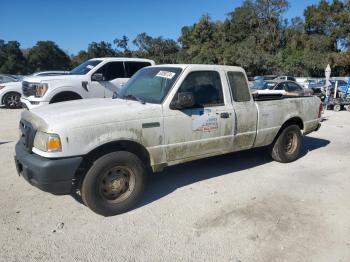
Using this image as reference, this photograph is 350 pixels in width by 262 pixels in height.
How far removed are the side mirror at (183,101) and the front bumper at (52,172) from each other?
57.4 inches

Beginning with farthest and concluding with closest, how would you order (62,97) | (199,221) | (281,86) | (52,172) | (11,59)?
(11,59), (281,86), (62,97), (199,221), (52,172)

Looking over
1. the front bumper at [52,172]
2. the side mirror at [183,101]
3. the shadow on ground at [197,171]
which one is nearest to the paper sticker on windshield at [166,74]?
the side mirror at [183,101]

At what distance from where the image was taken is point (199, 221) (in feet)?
14.2

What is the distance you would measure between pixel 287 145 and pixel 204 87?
2.52 m

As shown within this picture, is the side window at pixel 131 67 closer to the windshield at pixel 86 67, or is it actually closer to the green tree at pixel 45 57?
the windshield at pixel 86 67

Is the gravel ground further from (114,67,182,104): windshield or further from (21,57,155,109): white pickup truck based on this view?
(21,57,155,109): white pickup truck

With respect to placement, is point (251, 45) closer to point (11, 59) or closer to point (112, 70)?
point (11, 59)

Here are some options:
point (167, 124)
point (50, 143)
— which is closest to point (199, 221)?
point (167, 124)

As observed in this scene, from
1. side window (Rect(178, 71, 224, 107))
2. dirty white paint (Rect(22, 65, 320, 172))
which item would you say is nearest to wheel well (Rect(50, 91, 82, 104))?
dirty white paint (Rect(22, 65, 320, 172))

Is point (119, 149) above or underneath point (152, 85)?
underneath

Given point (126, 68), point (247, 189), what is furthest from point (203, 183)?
point (126, 68)

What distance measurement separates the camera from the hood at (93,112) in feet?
13.5

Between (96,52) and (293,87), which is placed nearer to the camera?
(293,87)

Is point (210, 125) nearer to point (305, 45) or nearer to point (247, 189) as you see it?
point (247, 189)
